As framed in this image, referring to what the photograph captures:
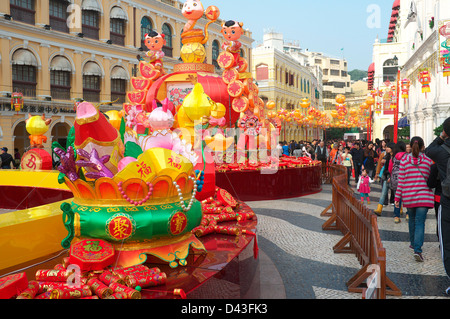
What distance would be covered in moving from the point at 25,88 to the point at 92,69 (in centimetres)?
514

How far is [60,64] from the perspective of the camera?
25.4 meters

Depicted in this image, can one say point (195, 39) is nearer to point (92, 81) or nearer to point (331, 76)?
point (92, 81)

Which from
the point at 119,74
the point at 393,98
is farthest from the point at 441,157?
the point at 119,74

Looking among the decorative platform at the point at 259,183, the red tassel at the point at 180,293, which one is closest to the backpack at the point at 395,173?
the decorative platform at the point at 259,183

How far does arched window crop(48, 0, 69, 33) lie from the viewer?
25391mm

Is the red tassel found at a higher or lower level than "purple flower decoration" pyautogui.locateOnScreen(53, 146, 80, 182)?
lower

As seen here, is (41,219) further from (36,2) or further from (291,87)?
(291,87)

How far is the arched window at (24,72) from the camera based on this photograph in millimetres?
23016

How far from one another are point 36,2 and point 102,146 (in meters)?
25.3

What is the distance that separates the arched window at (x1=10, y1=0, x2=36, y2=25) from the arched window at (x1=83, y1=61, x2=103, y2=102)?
4501mm

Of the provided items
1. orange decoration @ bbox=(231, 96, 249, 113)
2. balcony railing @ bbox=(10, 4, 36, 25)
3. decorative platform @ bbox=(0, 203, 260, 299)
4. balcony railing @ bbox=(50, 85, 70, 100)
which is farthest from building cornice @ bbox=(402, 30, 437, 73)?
balcony railing @ bbox=(10, 4, 36, 25)

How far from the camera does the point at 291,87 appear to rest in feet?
164

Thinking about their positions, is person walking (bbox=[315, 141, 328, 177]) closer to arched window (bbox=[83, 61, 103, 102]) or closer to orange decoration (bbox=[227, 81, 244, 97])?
orange decoration (bbox=[227, 81, 244, 97])

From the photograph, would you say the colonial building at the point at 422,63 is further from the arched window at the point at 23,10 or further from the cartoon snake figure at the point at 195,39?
the arched window at the point at 23,10
